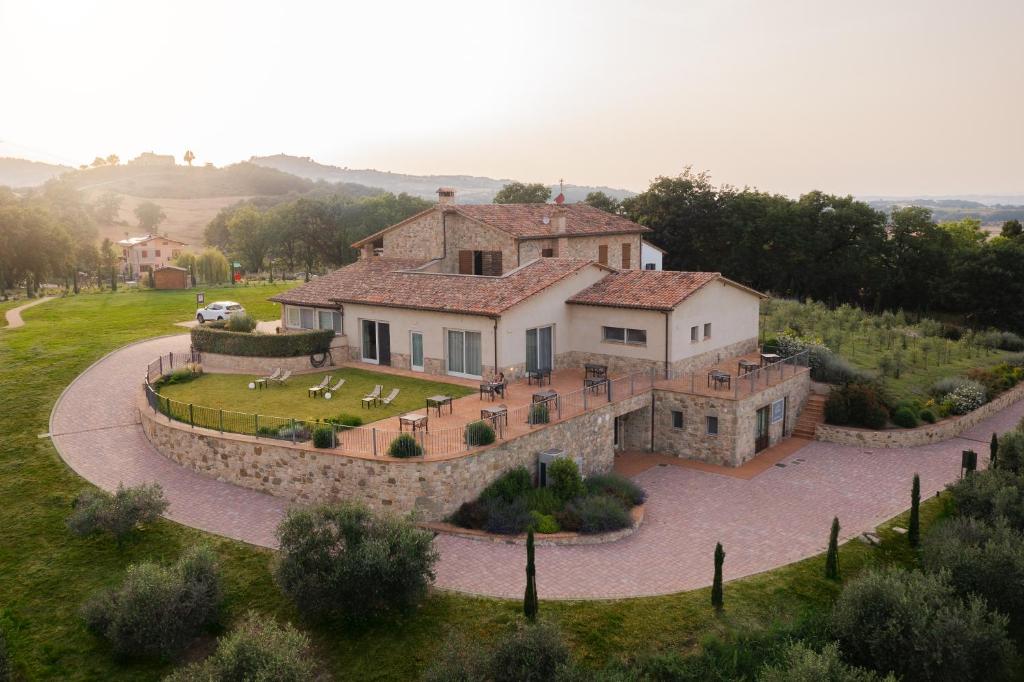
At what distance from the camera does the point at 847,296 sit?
6319 centimetres

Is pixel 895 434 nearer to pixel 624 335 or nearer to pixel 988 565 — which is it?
pixel 624 335

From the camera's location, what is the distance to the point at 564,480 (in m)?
22.9

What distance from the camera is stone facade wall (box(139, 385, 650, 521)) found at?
2106cm

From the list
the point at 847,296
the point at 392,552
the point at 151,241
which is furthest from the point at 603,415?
the point at 151,241

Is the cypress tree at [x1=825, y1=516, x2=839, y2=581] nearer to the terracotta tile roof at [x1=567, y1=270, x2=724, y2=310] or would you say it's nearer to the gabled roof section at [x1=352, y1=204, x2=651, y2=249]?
the terracotta tile roof at [x1=567, y1=270, x2=724, y2=310]

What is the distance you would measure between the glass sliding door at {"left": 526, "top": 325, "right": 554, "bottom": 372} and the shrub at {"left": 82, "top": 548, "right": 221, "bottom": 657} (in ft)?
49.7

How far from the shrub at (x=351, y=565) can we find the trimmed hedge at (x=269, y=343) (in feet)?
51.6

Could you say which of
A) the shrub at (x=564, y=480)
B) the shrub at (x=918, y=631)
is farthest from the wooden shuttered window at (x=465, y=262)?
the shrub at (x=918, y=631)

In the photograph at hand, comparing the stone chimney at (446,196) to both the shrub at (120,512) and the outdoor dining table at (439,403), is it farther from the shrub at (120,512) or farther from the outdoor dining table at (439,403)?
the shrub at (120,512)

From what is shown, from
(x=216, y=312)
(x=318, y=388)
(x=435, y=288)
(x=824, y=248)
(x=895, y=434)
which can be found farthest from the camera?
(x=824, y=248)

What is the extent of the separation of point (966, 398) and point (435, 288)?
73.8 feet

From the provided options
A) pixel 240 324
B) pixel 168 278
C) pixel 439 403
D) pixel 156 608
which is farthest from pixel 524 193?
pixel 156 608

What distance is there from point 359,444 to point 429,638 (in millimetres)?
6934

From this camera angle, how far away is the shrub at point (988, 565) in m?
18.0
